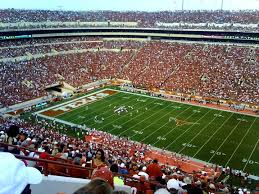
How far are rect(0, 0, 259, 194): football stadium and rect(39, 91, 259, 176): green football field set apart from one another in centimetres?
10

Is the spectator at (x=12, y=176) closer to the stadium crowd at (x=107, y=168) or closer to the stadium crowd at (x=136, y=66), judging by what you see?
the stadium crowd at (x=107, y=168)

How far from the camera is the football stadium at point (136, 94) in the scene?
15096mm

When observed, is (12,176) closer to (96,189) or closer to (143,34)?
(96,189)

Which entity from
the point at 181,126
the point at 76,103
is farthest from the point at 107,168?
the point at 76,103

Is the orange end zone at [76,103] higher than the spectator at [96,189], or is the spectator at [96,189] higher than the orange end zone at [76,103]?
the spectator at [96,189]

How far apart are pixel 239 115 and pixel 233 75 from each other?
1047 centimetres

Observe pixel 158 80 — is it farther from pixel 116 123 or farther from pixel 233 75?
pixel 116 123

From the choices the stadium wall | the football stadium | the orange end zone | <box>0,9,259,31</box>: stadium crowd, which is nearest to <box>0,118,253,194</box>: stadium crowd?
the football stadium

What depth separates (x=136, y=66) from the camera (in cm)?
Result: 4897

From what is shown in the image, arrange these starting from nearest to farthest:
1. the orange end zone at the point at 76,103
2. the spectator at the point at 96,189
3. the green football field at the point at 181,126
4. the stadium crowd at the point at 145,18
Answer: the spectator at the point at 96,189, the green football field at the point at 181,126, the orange end zone at the point at 76,103, the stadium crowd at the point at 145,18

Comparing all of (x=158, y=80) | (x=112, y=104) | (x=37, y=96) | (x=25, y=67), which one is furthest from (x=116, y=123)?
(x=25, y=67)

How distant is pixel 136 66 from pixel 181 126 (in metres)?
21.4

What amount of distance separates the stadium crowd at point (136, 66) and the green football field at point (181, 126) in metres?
5.53

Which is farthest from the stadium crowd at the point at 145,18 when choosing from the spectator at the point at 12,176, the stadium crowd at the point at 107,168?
the spectator at the point at 12,176
